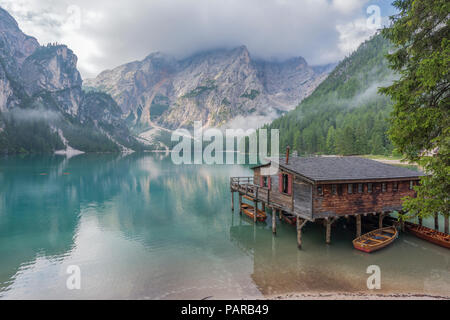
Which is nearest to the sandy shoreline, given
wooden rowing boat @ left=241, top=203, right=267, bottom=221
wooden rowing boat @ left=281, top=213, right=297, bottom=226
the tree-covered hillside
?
wooden rowing boat @ left=281, top=213, right=297, bottom=226

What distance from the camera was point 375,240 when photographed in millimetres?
21984

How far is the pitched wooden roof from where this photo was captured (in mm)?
21922

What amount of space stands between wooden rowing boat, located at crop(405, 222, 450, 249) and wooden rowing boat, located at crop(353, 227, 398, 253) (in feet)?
7.36

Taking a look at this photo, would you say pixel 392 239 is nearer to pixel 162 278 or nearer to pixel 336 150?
pixel 162 278

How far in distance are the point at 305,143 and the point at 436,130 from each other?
486 feet

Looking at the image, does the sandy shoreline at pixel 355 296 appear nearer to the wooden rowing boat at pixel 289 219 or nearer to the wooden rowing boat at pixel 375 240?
the wooden rowing boat at pixel 375 240

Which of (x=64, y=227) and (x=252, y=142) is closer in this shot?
(x=64, y=227)

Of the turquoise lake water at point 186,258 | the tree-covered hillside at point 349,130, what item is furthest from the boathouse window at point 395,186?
the tree-covered hillside at point 349,130

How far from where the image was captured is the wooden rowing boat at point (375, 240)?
21.0m

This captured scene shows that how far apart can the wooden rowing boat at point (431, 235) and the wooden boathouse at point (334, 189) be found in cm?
263

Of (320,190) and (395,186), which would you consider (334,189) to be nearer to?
(320,190)

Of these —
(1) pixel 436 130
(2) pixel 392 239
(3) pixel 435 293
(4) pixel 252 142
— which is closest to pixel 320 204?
(2) pixel 392 239

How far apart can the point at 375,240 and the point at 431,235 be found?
5.61 m

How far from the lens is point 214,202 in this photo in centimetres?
4469
